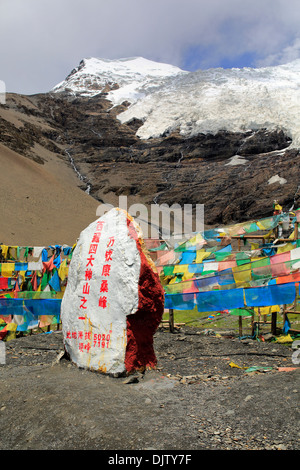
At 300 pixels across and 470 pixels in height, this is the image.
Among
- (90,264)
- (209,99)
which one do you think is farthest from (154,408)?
(209,99)

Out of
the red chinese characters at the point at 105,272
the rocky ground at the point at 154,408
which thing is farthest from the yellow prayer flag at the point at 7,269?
the red chinese characters at the point at 105,272

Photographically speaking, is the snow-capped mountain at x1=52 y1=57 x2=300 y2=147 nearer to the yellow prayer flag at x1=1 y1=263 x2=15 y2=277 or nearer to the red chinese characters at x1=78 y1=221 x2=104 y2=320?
the yellow prayer flag at x1=1 y1=263 x2=15 y2=277

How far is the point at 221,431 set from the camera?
3.98 metres

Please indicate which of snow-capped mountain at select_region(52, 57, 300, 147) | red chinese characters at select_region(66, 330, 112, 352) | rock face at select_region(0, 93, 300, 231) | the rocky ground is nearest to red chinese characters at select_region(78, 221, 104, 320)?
red chinese characters at select_region(66, 330, 112, 352)

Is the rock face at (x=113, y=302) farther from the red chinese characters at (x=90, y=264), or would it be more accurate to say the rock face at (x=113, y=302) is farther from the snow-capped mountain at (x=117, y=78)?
the snow-capped mountain at (x=117, y=78)

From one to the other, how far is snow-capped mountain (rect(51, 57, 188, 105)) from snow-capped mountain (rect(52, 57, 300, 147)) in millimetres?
256

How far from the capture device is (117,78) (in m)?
116

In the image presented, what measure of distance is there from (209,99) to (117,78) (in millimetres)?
49590

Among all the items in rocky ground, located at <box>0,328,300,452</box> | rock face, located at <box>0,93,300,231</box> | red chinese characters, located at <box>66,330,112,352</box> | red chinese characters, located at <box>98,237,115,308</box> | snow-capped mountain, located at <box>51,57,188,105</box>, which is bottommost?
rocky ground, located at <box>0,328,300,452</box>

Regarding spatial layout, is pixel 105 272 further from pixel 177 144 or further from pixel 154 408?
pixel 177 144

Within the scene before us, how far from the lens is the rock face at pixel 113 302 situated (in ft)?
19.2

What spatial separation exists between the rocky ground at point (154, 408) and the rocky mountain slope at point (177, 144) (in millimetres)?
31612

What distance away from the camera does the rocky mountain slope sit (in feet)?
173
